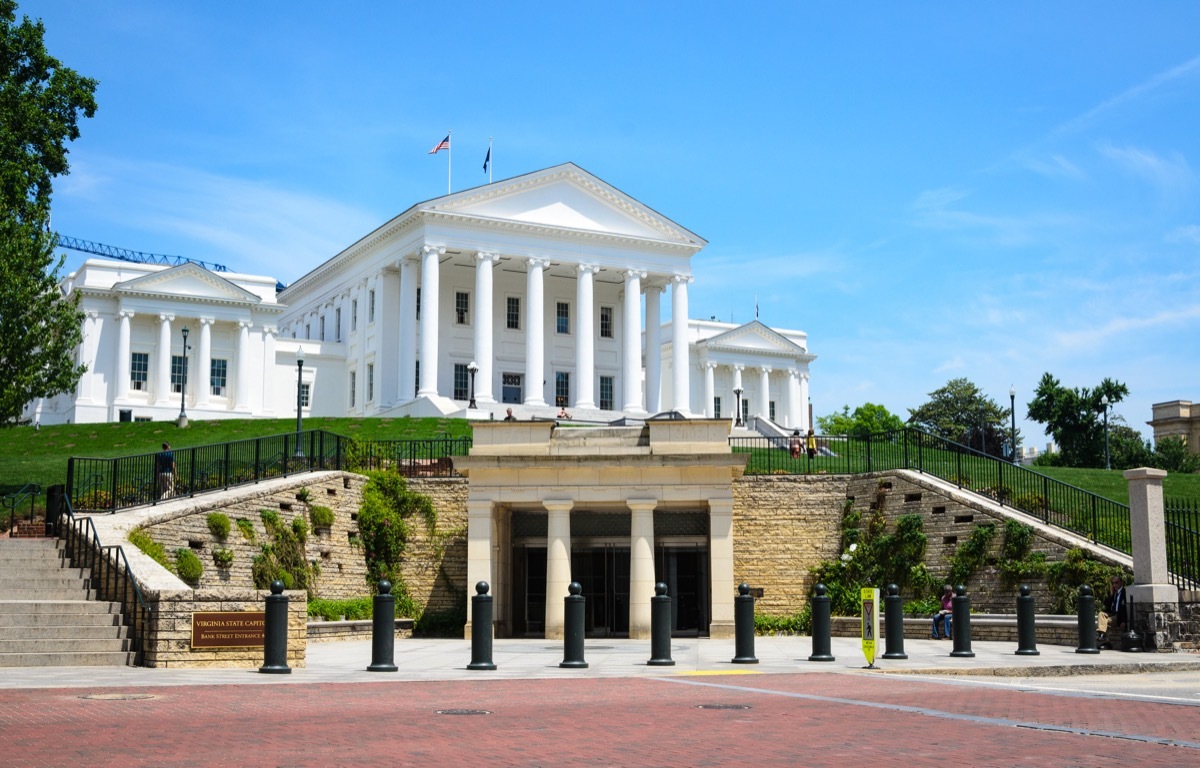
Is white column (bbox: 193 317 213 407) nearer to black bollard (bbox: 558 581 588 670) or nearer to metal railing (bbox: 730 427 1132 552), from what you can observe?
metal railing (bbox: 730 427 1132 552)

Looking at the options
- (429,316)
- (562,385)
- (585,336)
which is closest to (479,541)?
(429,316)

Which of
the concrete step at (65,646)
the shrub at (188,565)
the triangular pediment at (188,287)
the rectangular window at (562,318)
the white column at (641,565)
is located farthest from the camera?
the rectangular window at (562,318)

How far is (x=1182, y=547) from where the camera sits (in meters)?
23.8

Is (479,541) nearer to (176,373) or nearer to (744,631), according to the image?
(744,631)

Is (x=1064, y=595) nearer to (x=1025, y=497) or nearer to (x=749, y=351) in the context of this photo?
(x=1025, y=497)

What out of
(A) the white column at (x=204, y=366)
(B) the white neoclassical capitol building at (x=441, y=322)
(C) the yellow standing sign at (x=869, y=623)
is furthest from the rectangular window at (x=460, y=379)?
(C) the yellow standing sign at (x=869, y=623)

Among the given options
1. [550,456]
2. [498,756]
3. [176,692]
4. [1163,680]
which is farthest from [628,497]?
[498,756]

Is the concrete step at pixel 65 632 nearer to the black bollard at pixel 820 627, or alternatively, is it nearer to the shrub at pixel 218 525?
the shrub at pixel 218 525

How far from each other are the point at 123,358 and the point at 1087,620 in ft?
227

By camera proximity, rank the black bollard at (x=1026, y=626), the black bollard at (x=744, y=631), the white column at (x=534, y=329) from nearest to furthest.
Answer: the black bollard at (x=744, y=631), the black bollard at (x=1026, y=626), the white column at (x=534, y=329)

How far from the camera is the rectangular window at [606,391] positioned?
3302 inches

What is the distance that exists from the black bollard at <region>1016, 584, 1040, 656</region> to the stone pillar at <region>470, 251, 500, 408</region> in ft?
177

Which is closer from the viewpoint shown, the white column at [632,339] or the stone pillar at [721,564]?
the stone pillar at [721,564]

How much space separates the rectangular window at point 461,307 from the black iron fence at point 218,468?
131 feet
